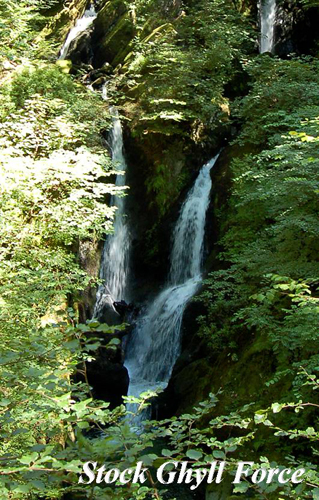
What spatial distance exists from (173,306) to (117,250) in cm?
283

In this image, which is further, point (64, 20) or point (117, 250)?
point (64, 20)

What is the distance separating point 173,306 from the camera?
1066 cm

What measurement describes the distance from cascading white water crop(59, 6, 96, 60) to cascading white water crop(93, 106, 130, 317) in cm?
729

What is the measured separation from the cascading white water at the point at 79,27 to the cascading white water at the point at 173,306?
32.7 feet

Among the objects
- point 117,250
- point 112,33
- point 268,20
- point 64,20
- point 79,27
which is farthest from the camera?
point 64,20

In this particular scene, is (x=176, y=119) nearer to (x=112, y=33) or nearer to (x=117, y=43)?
(x=117, y=43)

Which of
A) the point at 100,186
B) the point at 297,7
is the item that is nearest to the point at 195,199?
the point at 100,186

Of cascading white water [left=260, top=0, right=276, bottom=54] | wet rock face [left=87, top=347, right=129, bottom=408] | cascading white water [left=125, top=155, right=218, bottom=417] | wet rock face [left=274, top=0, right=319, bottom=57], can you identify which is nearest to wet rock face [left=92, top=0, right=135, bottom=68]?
cascading white water [left=260, top=0, right=276, bottom=54]

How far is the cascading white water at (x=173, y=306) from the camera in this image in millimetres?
10047

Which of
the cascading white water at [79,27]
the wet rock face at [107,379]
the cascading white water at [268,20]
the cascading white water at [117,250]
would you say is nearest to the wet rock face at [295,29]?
the cascading white water at [268,20]

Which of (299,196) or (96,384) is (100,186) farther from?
(96,384)

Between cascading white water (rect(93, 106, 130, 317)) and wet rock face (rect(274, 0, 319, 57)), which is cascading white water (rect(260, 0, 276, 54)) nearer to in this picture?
wet rock face (rect(274, 0, 319, 57))

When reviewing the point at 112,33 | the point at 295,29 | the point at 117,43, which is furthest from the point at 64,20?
the point at 295,29

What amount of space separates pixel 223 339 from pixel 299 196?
3.27 metres
